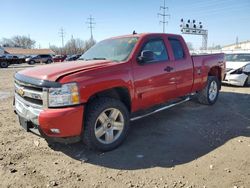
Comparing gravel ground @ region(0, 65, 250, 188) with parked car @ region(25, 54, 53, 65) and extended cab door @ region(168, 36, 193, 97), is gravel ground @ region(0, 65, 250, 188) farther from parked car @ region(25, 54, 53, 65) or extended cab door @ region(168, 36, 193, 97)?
parked car @ region(25, 54, 53, 65)

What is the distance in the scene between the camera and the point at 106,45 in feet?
17.6

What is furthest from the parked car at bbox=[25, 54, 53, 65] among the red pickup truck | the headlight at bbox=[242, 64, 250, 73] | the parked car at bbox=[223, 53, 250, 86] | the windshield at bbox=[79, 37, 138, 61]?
the red pickup truck

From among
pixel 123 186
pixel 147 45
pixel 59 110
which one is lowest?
pixel 123 186

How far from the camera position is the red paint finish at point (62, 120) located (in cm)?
346

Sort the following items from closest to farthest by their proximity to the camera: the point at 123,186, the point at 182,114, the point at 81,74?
the point at 123,186
the point at 81,74
the point at 182,114

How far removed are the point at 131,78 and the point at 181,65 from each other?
171 cm

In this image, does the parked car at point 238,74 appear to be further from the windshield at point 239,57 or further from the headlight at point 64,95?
the headlight at point 64,95

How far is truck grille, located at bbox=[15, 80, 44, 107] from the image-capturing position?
364 cm

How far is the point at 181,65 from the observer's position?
18.1 ft

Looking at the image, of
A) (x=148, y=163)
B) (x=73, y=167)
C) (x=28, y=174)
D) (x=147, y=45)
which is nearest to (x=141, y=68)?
(x=147, y=45)

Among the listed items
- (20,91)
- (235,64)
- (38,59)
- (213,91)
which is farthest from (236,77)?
(38,59)

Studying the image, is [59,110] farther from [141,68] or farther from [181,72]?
[181,72]

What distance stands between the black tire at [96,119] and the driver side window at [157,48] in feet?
4.40

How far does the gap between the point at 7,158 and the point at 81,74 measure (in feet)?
5.84
